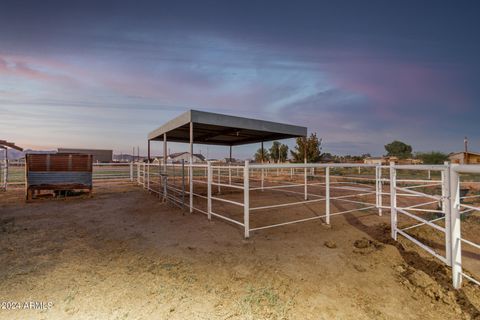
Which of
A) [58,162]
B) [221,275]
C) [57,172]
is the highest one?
[58,162]

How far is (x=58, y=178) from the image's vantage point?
773 centimetres

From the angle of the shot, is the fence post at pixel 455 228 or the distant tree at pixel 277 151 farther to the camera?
the distant tree at pixel 277 151

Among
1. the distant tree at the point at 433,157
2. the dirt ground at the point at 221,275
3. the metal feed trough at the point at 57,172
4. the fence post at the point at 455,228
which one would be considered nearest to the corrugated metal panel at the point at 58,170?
the metal feed trough at the point at 57,172

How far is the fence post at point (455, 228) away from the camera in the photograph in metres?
2.26

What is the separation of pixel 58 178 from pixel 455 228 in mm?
9936

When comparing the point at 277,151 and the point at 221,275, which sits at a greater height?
the point at 277,151

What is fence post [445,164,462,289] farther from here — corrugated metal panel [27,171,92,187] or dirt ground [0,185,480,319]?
A: corrugated metal panel [27,171,92,187]

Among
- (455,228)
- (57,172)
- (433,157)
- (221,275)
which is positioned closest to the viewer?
(455,228)

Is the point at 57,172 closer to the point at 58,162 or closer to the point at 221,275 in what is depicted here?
the point at 58,162

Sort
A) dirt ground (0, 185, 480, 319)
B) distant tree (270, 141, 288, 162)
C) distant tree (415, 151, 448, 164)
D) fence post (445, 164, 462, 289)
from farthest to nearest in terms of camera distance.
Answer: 1. distant tree (270, 141, 288, 162)
2. distant tree (415, 151, 448, 164)
3. fence post (445, 164, 462, 289)
4. dirt ground (0, 185, 480, 319)

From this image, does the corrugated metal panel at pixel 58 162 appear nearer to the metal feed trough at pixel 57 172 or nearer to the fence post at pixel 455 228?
the metal feed trough at pixel 57 172

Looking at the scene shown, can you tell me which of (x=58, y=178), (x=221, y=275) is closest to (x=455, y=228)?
(x=221, y=275)

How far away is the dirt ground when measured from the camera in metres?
2.00

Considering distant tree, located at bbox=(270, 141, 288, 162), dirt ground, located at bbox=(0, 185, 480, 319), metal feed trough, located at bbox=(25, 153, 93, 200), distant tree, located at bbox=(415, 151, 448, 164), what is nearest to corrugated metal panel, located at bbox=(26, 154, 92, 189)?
metal feed trough, located at bbox=(25, 153, 93, 200)
